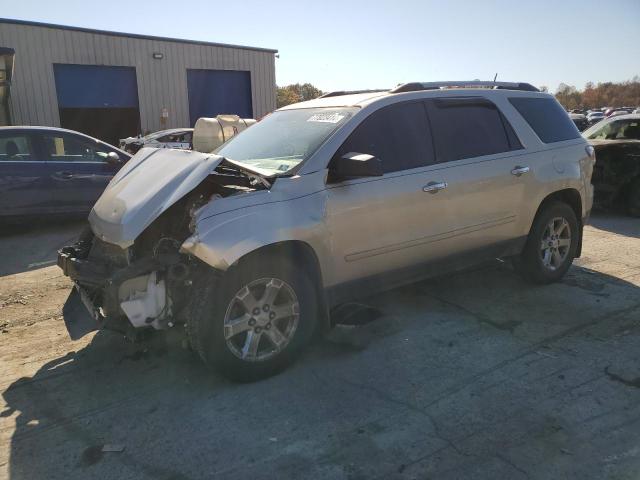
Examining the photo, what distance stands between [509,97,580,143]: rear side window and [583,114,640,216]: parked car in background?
3.65 meters

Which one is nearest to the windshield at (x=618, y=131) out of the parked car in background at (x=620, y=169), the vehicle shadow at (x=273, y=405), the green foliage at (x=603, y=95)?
the parked car in background at (x=620, y=169)

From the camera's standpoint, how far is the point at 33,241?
7.45 m

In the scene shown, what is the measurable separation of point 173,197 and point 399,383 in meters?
1.87

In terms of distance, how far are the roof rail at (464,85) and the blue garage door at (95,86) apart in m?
18.8

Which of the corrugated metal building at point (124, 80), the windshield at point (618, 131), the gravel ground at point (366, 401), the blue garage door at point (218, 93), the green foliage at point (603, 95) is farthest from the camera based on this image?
the green foliage at point (603, 95)

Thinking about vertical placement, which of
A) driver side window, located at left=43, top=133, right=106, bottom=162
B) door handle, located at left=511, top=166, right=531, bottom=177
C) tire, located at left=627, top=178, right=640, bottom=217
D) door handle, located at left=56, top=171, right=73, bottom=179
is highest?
driver side window, located at left=43, top=133, right=106, bottom=162

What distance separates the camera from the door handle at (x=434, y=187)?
13.5 feet

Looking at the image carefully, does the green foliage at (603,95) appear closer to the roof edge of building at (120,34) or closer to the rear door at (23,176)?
the roof edge of building at (120,34)

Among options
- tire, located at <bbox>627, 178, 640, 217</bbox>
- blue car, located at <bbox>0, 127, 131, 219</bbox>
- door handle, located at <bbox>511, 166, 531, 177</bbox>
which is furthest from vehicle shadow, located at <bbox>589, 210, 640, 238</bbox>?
blue car, located at <bbox>0, 127, 131, 219</bbox>

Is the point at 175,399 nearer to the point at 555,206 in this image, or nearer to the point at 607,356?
the point at 607,356

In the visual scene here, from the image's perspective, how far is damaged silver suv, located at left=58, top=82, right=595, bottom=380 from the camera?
10.8 ft

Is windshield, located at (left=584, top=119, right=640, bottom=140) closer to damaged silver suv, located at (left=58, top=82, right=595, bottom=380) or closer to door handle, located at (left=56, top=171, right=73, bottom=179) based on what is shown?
damaged silver suv, located at (left=58, top=82, right=595, bottom=380)

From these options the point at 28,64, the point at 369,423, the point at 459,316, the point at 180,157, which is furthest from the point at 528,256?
the point at 28,64

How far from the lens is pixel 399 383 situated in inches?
136
